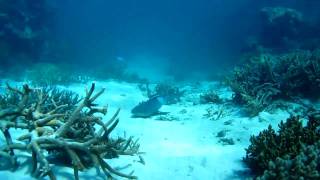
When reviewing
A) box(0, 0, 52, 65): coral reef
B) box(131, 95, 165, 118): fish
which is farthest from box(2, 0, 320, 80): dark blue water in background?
box(131, 95, 165, 118): fish

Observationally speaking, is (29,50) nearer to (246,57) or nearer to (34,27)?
(34,27)

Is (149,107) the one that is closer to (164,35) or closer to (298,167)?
(298,167)

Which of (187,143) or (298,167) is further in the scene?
(187,143)

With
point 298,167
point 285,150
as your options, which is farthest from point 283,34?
point 298,167

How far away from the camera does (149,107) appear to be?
9305mm

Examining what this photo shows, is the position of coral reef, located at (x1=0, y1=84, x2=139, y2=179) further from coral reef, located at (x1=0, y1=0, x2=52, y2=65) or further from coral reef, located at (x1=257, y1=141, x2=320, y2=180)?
coral reef, located at (x1=0, y1=0, x2=52, y2=65)

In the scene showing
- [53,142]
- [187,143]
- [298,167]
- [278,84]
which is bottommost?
[298,167]

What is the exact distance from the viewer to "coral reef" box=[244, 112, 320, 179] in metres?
4.21

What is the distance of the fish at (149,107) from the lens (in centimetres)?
928

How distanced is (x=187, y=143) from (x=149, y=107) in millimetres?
2727

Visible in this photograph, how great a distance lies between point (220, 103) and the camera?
33.3 ft

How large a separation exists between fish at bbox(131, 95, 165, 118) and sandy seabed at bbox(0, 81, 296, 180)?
290mm

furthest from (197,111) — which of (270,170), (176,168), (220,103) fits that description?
(270,170)

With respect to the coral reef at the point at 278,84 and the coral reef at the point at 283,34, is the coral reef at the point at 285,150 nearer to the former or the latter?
the coral reef at the point at 278,84
